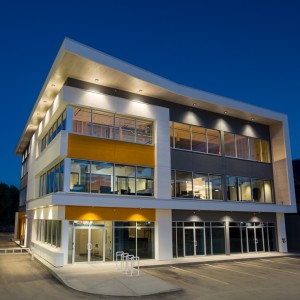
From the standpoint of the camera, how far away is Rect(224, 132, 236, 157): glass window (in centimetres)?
2430

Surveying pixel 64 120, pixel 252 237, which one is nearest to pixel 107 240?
pixel 64 120

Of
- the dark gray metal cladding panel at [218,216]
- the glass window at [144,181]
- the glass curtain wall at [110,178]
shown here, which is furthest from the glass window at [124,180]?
the dark gray metal cladding panel at [218,216]

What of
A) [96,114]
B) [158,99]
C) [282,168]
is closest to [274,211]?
[282,168]

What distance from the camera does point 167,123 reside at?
21.4 m

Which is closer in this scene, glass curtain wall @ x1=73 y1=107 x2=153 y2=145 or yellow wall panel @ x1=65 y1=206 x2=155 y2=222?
yellow wall panel @ x1=65 y1=206 x2=155 y2=222

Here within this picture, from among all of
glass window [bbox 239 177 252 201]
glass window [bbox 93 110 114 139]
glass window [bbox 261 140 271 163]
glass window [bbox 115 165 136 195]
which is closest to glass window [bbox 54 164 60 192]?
glass window [bbox 93 110 114 139]

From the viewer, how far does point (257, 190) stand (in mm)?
25281

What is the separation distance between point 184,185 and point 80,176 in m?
7.14

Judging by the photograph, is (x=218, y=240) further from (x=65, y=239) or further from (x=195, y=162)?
(x=65, y=239)

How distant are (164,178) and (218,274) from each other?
7.02 m

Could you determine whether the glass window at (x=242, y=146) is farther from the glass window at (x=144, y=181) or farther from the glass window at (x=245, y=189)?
the glass window at (x=144, y=181)

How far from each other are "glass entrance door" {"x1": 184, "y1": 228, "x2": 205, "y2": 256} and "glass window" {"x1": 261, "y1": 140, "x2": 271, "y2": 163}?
28.5ft

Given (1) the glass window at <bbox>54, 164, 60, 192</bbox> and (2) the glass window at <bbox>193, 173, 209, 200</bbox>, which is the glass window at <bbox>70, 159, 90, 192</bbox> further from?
(2) the glass window at <bbox>193, 173, 209, 200</bbox>

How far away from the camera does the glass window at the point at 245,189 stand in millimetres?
24250
